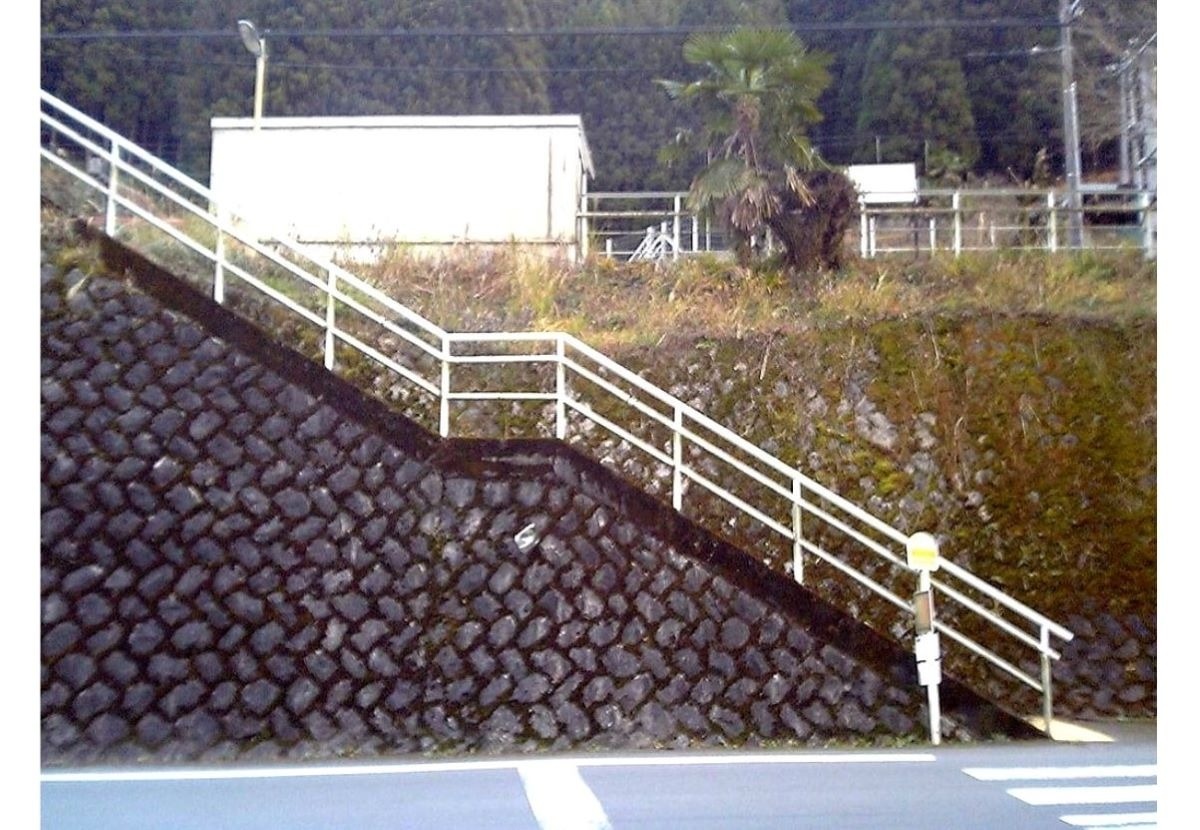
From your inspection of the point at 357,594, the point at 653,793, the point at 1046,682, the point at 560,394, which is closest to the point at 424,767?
the point at 357,594

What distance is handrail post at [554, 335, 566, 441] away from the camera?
6551 mm

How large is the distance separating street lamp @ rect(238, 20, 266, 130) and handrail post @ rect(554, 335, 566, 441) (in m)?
2.95

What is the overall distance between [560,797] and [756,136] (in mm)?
5915

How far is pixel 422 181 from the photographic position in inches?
345

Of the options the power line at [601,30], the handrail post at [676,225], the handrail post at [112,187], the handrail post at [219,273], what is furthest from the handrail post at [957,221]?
the handrail post at [112,187]

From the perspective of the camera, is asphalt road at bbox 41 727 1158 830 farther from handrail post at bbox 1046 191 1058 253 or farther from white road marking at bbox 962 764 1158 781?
handrail post at bbox 1046 191 1058 253

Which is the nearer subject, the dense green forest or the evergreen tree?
the dense green forest

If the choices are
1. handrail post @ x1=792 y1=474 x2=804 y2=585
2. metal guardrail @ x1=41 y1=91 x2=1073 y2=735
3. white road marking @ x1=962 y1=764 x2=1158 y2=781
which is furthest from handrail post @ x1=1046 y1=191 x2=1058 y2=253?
white road marking @ x1=962 y1=764 x2=1158 y2=781

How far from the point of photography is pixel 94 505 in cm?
580

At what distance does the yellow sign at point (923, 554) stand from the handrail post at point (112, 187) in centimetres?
518

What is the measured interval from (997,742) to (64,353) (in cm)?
568

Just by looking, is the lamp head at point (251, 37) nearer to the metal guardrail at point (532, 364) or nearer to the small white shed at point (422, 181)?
the small white shed at point (422, 181)

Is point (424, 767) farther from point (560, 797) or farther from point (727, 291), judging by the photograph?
point (727, 291)
